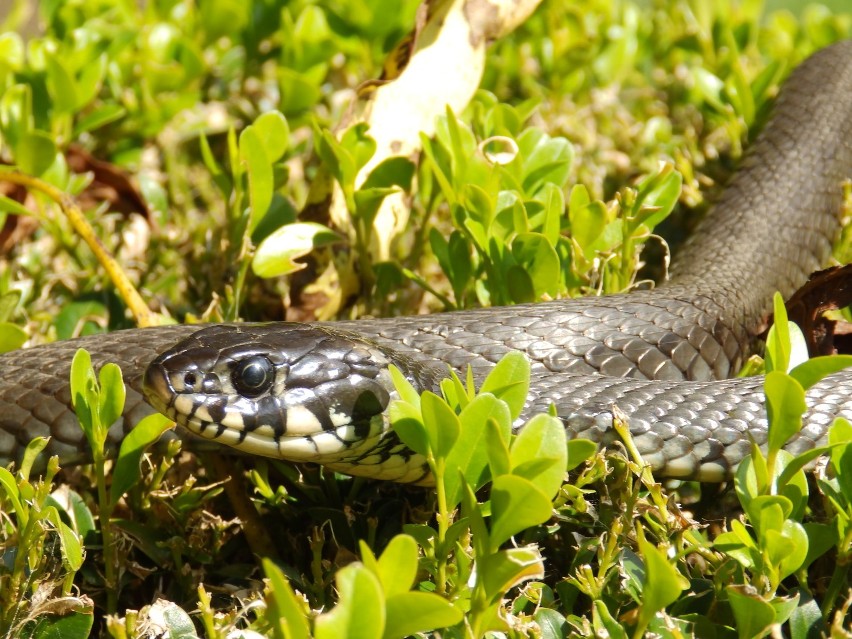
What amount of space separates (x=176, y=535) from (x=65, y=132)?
2.29 metres

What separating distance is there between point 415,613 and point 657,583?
554 millimetres

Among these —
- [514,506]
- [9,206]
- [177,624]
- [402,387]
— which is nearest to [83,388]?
[177,624]

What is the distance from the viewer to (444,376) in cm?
333

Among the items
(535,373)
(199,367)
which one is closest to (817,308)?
(535,373)

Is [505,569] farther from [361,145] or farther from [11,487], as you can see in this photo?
[361,145]

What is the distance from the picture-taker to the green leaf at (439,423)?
235 centimetres

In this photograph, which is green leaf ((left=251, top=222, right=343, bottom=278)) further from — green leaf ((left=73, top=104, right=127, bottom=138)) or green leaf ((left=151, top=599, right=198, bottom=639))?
green leaf ((left=151, top=599, right=198, bottom=639))

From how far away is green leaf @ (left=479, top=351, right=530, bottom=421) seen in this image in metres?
2.55

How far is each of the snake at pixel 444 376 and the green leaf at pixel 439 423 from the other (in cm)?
56

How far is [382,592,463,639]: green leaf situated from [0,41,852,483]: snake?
3.04 feet

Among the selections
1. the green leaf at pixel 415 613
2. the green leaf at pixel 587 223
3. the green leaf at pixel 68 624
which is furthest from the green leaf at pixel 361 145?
the green leaf at pixel 415 613

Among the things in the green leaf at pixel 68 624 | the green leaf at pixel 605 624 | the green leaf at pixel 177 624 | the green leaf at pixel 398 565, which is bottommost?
the green leaf at pixel 68 624

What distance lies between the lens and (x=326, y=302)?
13.3 feet

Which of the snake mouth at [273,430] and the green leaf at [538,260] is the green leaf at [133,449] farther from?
the green leaf at [538,260]
